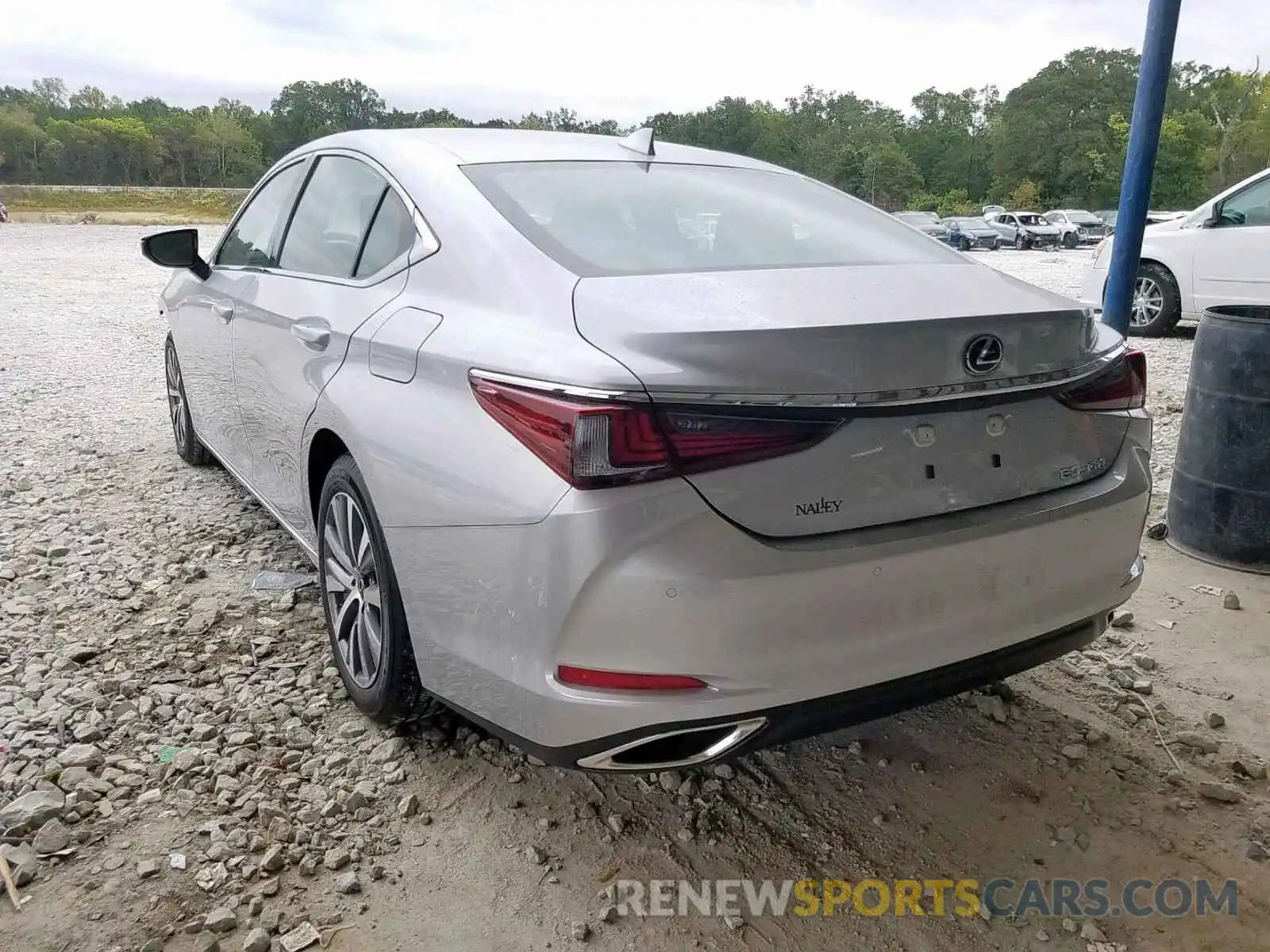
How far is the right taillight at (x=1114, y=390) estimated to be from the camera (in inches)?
84.6

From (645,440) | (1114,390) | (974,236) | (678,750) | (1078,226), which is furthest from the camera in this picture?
(1078,226)

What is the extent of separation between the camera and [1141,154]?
16.9ft

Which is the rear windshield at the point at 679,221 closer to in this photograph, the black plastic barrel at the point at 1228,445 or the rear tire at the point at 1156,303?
the black plastic barrel at the point at 1228,445

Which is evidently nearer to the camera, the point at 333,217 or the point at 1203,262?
the point at 333,217

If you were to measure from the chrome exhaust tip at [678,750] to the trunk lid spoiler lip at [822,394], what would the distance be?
1.98ft

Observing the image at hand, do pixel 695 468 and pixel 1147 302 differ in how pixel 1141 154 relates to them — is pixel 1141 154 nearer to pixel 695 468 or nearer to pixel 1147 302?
pixel 695 468

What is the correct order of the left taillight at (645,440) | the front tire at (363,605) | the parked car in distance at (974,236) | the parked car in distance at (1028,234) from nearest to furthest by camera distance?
the left taillight at (645,440) → the front tire at (363,605) → the parked car in distance at (974,236) → the parked car in distance at (1028,234)

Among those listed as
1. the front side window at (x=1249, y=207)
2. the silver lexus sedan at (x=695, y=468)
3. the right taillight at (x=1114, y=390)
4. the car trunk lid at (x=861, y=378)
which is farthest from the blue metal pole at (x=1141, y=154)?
the front side window at (x=1249, y=207)

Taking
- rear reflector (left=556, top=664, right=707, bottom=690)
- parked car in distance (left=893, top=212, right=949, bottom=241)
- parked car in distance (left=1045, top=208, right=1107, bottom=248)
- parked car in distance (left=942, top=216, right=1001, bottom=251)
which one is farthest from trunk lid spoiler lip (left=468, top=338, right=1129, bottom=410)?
parked car in distance (left=1045, top=208, right=1107, bottom=248)

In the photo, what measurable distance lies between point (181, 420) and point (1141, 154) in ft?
17.1

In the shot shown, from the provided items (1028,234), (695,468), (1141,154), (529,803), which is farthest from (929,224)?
(695,468)

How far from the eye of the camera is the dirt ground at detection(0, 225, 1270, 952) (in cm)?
205

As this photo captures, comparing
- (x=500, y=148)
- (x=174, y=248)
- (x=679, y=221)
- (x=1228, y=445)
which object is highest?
(x=500, y=148)

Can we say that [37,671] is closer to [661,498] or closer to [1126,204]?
[661,498]
